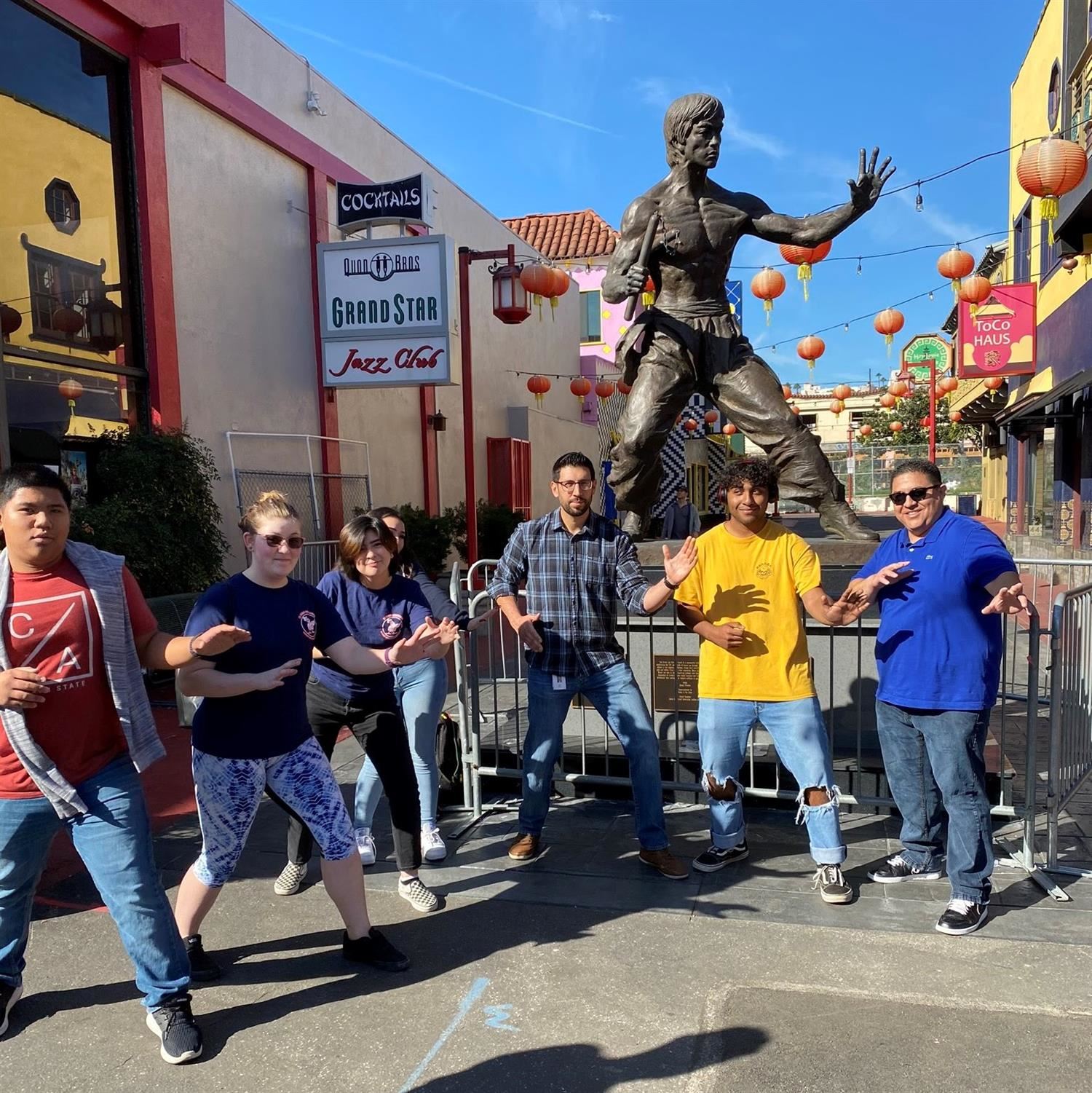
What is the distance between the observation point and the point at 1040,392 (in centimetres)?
2100

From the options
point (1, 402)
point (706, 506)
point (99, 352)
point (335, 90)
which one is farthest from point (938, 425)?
point (1, 402)

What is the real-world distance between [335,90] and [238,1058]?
45.5 ft

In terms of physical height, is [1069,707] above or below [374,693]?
below

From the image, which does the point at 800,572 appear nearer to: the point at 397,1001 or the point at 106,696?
the point at 397,1001

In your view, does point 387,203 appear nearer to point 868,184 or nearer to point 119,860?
point 868,184

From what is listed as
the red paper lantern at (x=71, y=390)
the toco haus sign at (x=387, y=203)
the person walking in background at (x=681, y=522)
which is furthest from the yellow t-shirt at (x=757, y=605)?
the toco haus sign at (x=387, y=203)

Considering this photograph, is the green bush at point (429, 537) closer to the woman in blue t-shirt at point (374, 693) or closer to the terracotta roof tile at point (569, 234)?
the woman in blue t-shirt at point (374, 693)

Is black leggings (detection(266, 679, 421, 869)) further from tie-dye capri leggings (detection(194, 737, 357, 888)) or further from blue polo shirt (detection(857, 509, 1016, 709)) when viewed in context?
blue polo shirt (detection(857, 509, 1016, 709))

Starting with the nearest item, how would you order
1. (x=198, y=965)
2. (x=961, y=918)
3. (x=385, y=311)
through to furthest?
(x=198, y=965) → (x=961, y=918) → (x=385, y=311)

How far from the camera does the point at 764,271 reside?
582 inches

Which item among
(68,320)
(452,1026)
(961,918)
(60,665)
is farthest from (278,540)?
(68,320)

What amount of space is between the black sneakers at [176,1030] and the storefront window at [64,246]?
6.50 metres

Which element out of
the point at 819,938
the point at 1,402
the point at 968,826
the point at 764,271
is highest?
the point at 764,271

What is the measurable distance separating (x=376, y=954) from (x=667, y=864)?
4.57 feet
